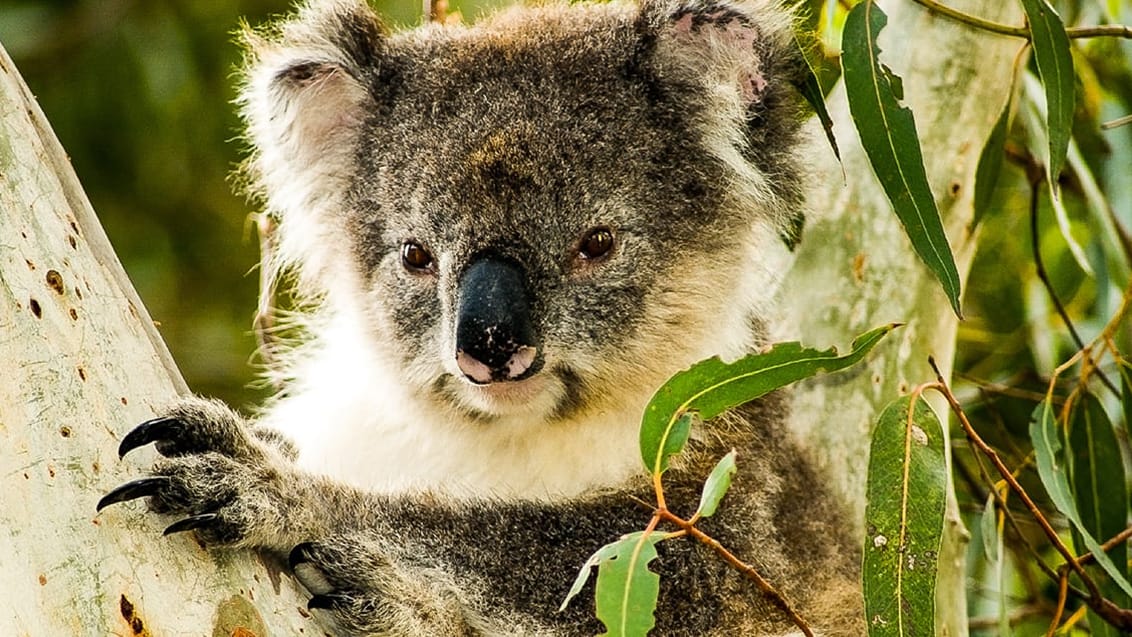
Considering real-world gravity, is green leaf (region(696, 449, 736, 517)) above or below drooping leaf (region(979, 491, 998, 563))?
above

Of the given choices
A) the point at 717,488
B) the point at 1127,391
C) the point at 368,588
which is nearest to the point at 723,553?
the point at 717,488

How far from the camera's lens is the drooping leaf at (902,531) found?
198 cm

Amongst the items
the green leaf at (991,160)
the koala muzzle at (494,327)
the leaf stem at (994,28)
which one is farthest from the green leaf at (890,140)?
the green leaf at (991,160)

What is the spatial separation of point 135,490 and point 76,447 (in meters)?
0.09

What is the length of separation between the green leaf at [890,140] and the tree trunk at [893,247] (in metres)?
0.68

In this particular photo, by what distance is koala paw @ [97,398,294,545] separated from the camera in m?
1.86

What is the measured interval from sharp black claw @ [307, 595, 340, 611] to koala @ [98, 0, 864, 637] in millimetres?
80

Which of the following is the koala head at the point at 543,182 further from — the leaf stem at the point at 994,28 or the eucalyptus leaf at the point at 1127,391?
the eucalyptus leaf at the point at 1127,391

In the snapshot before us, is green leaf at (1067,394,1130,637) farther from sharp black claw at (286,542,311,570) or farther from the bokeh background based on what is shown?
the bokeh background

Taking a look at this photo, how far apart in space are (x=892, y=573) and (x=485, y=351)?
77 centimetres

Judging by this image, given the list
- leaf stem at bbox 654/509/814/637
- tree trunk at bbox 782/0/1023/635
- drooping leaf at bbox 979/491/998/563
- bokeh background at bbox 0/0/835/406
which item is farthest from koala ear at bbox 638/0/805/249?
bokeh background at bbox 0/0/835/406

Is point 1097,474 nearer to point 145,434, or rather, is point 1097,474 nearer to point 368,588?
point 368,588

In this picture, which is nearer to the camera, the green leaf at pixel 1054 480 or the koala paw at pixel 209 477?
the koala paw at pixel 209 477

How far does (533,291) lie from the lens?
2.47 m
